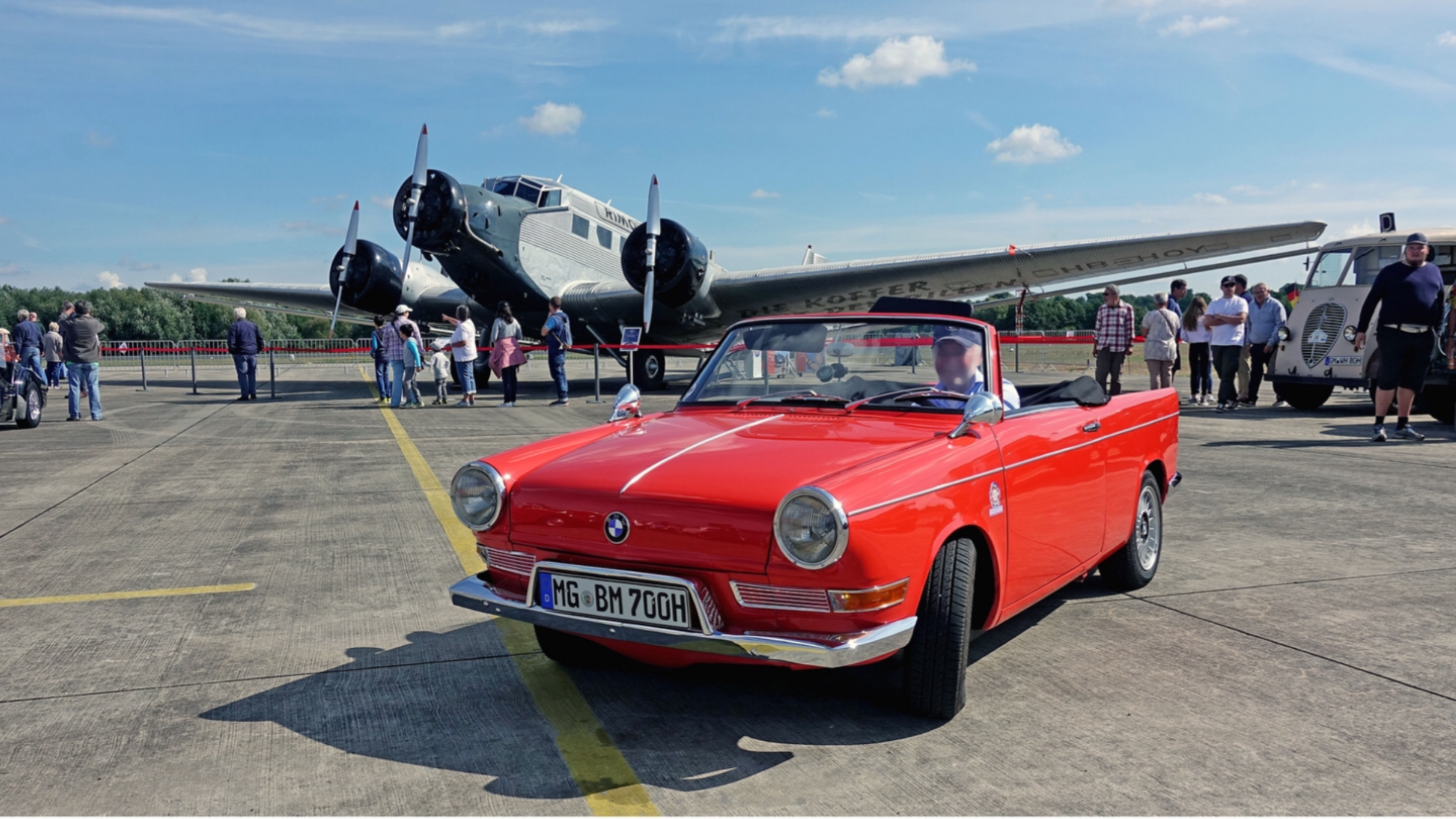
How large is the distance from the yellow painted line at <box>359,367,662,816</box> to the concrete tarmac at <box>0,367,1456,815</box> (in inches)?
2.2

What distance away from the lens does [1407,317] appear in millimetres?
10156

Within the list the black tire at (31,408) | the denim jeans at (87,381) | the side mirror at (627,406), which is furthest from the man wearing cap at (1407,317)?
the denim jeans at (87,381)

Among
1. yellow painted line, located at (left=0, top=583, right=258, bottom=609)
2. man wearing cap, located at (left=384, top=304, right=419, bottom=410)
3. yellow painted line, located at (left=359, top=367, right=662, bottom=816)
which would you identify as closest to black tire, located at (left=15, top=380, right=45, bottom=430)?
man wearing cap, located at (left=384, top=304, right=419, bottom=410)

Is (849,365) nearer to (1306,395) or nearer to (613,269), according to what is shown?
(1306,395)

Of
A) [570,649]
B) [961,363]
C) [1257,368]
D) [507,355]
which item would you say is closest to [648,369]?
[507,355]

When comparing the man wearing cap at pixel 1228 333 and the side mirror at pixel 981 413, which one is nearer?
the side mirror at pixel 981 413

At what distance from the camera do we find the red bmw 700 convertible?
3.13 meters

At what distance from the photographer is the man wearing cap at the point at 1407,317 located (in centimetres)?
1009

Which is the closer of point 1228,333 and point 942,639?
point 942,639

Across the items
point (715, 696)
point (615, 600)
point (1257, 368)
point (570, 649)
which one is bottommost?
point (715, 696)

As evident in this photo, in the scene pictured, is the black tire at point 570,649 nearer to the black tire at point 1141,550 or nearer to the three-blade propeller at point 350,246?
the black tire at point 1141,550

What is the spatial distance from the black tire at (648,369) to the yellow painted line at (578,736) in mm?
18364

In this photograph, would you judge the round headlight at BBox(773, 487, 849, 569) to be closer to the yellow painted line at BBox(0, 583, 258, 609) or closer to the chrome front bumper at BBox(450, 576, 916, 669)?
the chrome front bumper at BBox(450, 576, 916, 669)

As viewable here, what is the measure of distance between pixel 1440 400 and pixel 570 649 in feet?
45.4
